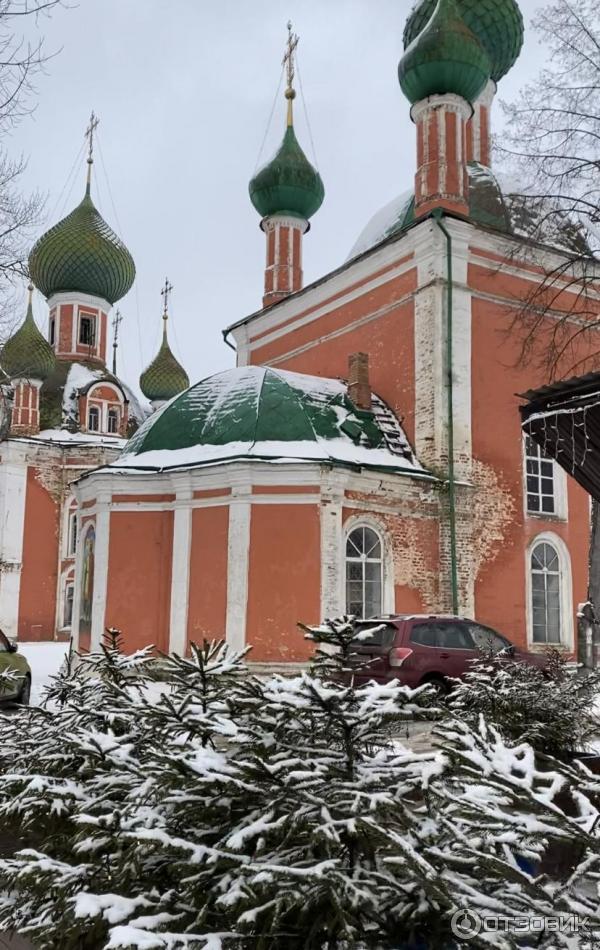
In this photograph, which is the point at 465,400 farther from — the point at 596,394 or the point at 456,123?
the point at 596,394

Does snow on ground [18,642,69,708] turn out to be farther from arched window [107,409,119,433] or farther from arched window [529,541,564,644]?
arched window [529,541,564,644]

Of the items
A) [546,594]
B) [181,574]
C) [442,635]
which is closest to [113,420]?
[181,574]

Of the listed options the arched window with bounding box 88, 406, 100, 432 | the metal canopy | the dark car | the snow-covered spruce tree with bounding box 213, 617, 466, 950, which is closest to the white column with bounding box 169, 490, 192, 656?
the dark car

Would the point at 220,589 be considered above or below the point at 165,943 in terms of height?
above

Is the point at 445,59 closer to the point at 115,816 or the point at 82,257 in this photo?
the point at 115,816

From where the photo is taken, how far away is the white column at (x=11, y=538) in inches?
1105

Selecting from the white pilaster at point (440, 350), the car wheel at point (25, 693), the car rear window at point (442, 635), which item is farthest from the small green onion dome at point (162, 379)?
the car rear window at point (442, 635)

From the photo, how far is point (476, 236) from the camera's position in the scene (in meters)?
16.5

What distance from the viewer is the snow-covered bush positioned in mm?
2418

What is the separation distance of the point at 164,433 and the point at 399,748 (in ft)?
43.4

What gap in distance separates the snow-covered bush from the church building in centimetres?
1058

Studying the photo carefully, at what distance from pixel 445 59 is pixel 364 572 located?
411 inches

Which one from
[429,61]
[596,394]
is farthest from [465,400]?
[596,394]

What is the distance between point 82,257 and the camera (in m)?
31.8
